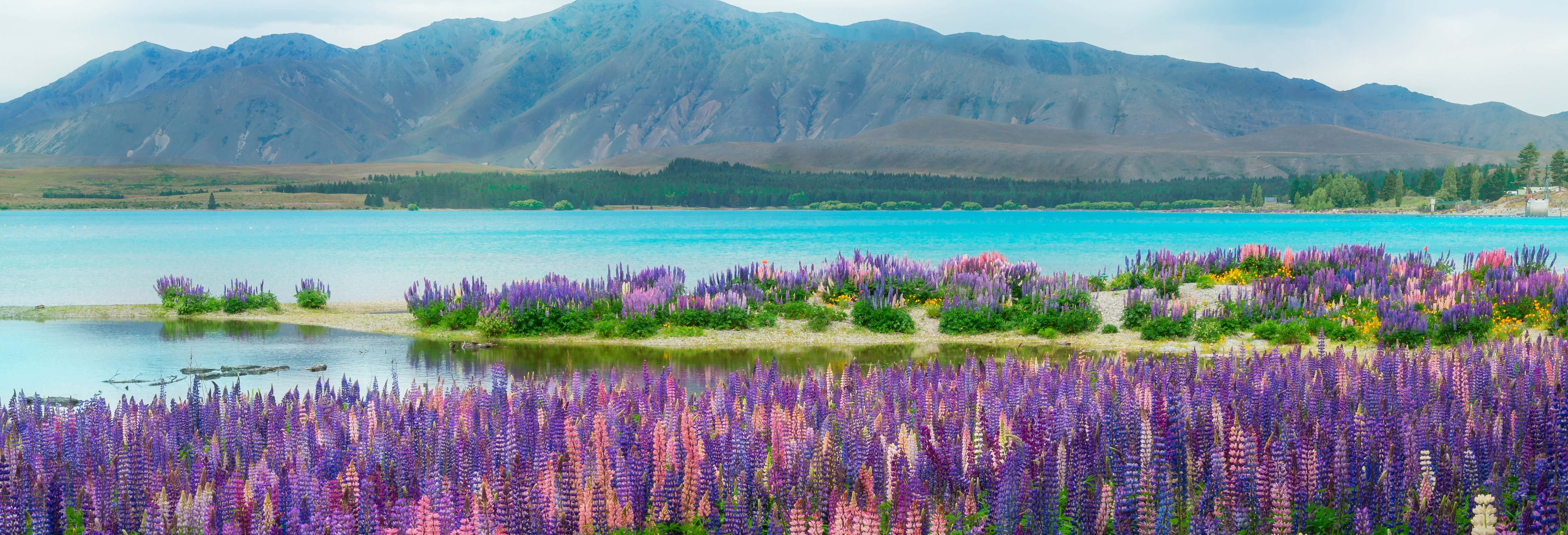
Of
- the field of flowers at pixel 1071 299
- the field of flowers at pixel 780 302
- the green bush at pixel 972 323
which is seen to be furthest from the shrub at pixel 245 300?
the green bush at pixel 972 323

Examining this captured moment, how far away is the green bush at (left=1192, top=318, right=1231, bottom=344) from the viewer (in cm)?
2056

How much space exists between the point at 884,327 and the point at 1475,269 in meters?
14.2

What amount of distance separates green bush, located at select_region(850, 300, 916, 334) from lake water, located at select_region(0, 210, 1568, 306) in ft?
66.3

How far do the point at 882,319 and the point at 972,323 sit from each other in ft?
6.19

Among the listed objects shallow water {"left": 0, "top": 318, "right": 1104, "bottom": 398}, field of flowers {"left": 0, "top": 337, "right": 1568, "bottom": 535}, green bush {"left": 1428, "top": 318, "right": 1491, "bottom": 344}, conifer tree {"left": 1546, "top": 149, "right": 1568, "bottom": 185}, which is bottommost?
shallow water {"left": 0, "top": 318, "right": 1104, "bottom": 398}

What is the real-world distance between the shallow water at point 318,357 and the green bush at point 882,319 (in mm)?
1499

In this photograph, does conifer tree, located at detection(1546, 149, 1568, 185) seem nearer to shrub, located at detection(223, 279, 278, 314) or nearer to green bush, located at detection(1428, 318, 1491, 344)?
green bush, located at detection(1428, 318, 1491, 344)

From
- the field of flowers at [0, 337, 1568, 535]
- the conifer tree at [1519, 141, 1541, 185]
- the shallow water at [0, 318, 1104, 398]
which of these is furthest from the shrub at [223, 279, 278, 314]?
the conifer tree at [1519, 141, 1541, 185]

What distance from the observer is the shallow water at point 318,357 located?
16375 mm

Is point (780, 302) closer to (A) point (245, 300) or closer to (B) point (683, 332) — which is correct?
(B) point (683, 332)

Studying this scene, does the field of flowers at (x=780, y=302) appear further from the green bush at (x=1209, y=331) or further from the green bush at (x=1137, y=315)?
the green bush at (x=1209, y=331)

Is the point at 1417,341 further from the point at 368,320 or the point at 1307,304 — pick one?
the point at 368,320

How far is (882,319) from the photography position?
75.5 feet

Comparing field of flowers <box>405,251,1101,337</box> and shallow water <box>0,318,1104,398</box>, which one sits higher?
field of flowers <box>405,251,1101,337</box>
